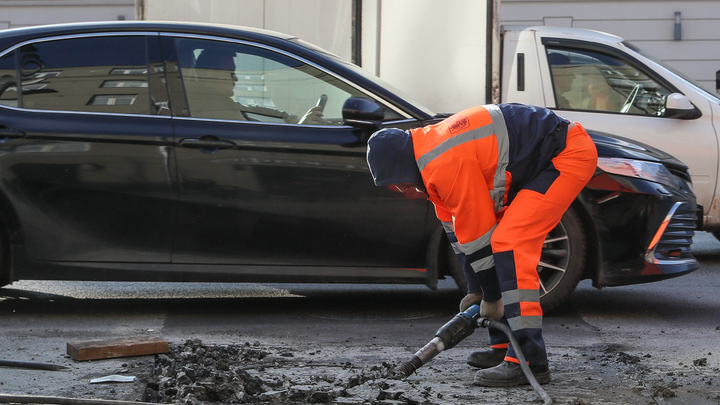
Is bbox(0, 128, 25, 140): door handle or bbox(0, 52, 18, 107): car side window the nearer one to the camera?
bbox(0, 128, 25, 140): door handle

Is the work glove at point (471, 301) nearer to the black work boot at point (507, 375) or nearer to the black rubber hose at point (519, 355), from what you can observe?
the black rubber hose at point (519, 355)

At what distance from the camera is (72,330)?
4980mm

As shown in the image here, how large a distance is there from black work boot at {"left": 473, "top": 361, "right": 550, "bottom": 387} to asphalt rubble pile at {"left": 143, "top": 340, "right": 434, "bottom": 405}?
0.28 meters

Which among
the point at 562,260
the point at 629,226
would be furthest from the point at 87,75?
the point at 629,226

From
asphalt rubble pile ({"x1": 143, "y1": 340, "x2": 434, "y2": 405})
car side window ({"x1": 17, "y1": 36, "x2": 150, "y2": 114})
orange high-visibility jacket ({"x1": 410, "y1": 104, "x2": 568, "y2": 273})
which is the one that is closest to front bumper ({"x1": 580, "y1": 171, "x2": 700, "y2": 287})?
orange high-visibility jacket ({"x1": 410, "y1": 104, "x2": 568, "y2": 273})

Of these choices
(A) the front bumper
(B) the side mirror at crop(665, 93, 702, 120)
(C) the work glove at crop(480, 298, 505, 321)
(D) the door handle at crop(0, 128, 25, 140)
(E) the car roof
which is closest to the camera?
(C) the work glove at crop(480, 298, 505, 321)

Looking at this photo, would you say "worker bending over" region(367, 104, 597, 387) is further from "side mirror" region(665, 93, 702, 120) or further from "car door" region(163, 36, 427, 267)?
"side mirror" region(665, 93, 702, 120)

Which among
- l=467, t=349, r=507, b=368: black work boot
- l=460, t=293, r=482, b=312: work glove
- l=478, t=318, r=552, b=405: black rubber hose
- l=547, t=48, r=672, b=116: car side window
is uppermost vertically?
l=547, t=48, r=672, b=116: car side window

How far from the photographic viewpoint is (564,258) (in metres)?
5.22

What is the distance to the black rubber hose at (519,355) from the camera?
353cm

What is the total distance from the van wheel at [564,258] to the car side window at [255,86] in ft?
4.84

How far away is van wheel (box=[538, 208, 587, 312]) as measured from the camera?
17.1 ft

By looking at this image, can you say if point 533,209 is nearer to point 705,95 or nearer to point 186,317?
point 186,317

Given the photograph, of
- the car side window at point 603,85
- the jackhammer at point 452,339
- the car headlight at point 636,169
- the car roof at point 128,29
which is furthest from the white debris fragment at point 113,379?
the car side window at point 603,85
